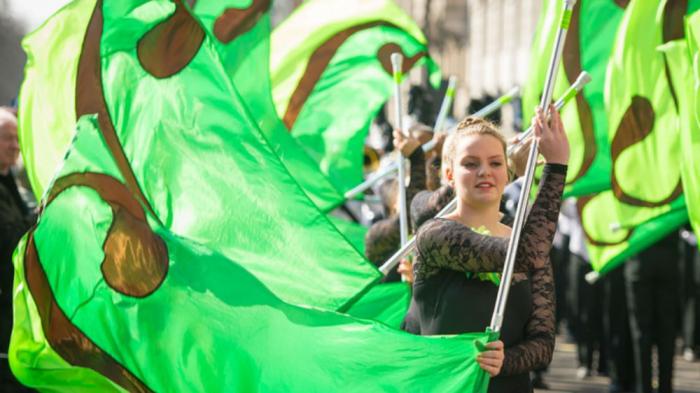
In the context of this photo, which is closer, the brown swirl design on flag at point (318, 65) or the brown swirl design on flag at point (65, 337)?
the brown swirl design on flag at point (65, 337)

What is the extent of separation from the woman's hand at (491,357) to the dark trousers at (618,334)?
667cm

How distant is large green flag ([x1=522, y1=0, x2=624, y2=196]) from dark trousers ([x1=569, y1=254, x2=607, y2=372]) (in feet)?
13.4

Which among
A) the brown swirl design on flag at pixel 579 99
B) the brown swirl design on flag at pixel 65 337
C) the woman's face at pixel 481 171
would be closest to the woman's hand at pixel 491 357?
the woman's face at pixel 481 171

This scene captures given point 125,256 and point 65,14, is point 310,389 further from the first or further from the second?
point 65,14

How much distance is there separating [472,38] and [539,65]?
4656 cm

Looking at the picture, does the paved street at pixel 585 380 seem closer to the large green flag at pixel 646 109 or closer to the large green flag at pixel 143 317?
the large green flag at pixel 646 109

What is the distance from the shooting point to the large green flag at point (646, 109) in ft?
26.0

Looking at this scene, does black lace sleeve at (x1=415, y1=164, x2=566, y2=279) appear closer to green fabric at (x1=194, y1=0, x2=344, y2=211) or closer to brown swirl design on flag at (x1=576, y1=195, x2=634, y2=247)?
green fabric at (x1=194, y1=0, x2=344, y2=211)

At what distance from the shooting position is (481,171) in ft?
16.0

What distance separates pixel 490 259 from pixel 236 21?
524 centimetres

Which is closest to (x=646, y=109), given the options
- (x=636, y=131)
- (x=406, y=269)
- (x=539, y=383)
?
(x=636, y=131)

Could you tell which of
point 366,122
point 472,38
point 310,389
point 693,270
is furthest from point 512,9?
point 310,389

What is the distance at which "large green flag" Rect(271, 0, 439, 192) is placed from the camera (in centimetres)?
1012

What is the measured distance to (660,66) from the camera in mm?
7949
